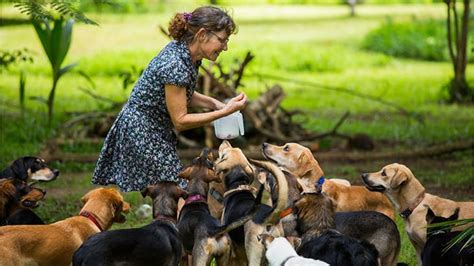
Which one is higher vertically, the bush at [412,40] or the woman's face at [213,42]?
the woman's face at [213,42]

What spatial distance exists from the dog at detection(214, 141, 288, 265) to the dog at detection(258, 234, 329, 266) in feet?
1.45

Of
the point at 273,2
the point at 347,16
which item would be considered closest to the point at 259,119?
the point at 347,16

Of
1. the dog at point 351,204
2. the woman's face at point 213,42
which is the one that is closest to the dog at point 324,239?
the dog at point 351,204

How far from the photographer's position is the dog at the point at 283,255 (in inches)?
274

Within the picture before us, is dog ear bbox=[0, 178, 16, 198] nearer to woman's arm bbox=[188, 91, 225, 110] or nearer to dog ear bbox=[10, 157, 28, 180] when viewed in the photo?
dog ear bbox=[10, 157, 28, 180]

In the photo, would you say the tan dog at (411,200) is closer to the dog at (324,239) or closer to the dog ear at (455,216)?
the dog ear at (455,216)

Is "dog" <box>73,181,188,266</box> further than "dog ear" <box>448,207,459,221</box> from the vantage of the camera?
No

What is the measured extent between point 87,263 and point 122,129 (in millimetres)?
1548

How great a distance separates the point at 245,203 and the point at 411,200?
1.56 m

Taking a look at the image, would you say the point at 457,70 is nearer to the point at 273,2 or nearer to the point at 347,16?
the point at 347,16

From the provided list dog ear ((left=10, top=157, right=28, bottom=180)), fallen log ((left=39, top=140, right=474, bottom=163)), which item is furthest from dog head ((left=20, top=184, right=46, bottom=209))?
fallen log ((left=39, top=140, right=474, bottom=163))

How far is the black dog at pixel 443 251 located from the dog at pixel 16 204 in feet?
10.2

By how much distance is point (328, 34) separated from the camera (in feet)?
89.6

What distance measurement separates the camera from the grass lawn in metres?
12.8
